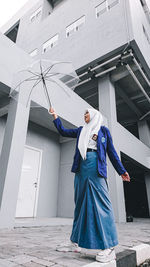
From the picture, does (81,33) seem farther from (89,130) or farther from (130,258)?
(130,258)

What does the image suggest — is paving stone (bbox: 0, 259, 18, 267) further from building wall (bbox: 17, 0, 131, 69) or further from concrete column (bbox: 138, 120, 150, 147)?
concrete column (bbox: 138, 120, 150, 147)

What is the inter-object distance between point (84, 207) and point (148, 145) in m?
9.73

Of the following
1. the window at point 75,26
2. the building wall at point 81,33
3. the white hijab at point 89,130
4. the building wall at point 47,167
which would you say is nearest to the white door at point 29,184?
the building wall at point 47,167

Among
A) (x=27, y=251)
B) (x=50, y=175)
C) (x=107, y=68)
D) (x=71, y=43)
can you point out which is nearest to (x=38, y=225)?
(x=27, y=251)

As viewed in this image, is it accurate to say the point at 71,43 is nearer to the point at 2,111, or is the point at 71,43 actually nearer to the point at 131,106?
the point at 131,106

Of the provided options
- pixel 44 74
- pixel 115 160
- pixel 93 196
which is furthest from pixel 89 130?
pixel 44 74

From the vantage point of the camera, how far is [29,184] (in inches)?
239

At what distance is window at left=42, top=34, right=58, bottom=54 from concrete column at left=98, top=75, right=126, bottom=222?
12.0 ft

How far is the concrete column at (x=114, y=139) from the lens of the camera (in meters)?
6.31

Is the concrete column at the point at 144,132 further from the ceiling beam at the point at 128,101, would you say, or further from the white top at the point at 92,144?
the white top at the point at 92,144

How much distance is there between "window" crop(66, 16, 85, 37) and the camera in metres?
8.99

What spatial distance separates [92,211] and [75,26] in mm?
9746

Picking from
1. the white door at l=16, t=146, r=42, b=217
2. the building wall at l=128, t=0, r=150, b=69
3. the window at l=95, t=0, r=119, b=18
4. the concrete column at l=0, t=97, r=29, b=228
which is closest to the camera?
the concrete column at l=0, t=97, r=29, b=228

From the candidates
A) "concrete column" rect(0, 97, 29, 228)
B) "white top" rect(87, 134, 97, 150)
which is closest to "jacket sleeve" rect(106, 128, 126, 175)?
"white top" rect(87, 134, 97, 150)
